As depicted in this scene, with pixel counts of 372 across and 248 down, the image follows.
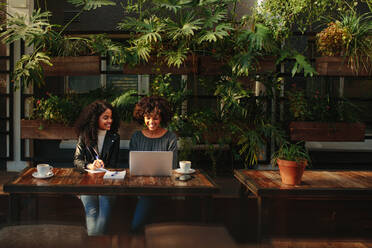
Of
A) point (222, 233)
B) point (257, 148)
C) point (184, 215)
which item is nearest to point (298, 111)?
point (257, 148)

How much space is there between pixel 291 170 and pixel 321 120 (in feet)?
7.34

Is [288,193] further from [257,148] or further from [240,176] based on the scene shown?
[257,148]

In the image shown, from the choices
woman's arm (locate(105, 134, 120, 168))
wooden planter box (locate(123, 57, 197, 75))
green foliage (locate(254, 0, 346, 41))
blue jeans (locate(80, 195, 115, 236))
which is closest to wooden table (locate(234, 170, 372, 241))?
blue jeans (locate(80, 195, 115, 236))

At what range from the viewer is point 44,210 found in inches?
124

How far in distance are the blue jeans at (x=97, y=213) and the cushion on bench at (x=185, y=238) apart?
12.0 inches

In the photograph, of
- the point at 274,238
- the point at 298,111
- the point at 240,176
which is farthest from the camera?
the point at 298,111

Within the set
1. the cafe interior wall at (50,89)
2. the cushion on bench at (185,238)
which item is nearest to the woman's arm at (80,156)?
the cushion on bench at (185,238)

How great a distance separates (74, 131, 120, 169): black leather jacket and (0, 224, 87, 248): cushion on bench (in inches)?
33.0

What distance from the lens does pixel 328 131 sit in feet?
14.1

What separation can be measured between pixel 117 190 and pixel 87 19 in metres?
3.78

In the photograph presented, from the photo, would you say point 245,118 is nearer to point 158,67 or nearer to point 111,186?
point 158,67

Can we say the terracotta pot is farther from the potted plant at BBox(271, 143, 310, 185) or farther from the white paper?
the white paper

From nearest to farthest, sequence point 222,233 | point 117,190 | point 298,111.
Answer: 1. point 222,233
2. point 117,190
3. point 298,111

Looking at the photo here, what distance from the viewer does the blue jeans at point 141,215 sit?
222cm
